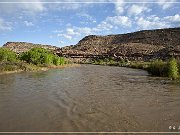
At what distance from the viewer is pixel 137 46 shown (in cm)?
12669

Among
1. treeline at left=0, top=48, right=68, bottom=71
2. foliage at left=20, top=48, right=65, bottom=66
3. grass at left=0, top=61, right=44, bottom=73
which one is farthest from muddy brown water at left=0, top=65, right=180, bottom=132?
foliage at left=20, top=48, right=65, bottom=66

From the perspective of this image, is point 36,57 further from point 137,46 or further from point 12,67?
point 137,46

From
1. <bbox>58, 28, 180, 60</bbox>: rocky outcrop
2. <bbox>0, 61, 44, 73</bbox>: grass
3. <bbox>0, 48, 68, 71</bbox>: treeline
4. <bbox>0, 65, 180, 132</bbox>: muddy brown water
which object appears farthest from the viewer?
<bbox>58, 28, 180, 60</bbox>: rocky outcrop

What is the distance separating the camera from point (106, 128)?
1249 centimetres

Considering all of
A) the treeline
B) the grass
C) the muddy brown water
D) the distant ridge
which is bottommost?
the muddy brown water

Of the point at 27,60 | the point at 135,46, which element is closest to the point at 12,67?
the point at 27,60

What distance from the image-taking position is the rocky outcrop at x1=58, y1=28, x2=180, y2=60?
113875mm

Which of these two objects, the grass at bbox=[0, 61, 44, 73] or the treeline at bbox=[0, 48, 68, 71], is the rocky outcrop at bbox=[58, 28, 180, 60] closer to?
the treeline at bbox=[0, 48, 68, 71]

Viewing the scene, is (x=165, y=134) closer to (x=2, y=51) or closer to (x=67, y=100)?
(x=67, y=100)

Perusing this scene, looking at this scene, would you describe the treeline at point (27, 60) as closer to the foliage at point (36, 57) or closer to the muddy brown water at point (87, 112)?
the foliage at point (36, 57)

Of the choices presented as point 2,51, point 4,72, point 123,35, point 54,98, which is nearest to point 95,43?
point 123,35

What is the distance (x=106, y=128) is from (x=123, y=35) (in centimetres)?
14425

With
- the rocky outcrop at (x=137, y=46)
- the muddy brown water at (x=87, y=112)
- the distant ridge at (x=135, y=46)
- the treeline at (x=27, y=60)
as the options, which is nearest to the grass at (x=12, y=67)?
the treeline at (x=27, y=60)

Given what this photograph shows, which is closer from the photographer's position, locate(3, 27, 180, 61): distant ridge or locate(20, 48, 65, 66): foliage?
locate(20, 48, 65, 66): foliage
